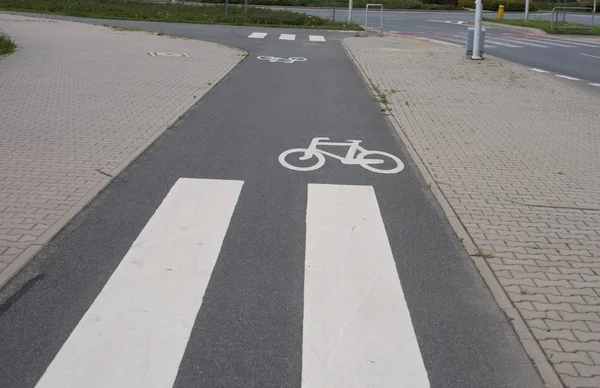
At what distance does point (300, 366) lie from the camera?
450cm

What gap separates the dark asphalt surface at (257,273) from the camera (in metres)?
4.54

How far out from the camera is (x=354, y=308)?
5.30 meters

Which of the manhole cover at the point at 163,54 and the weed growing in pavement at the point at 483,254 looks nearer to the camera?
the weed growing in pavement at the point at 483,254

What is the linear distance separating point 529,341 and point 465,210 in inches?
110

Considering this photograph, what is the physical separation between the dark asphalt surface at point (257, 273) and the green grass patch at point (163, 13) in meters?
26.1

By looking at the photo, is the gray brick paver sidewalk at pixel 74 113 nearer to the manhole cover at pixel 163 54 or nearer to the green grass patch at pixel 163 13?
the manhole cover at pixel 163 54

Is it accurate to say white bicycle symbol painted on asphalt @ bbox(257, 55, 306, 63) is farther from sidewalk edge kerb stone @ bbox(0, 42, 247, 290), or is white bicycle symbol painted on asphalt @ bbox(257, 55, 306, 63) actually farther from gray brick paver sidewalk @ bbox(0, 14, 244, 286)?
sidewalk edge kerb stone @ bbox(0, 42, 247, 290)

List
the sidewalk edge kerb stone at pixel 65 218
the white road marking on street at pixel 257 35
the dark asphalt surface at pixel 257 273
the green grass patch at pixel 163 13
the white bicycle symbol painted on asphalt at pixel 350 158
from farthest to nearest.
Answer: the green grass patch at pixel 163 13, the white road marking on street at pixel 257 35, the white bicycle symbol painted on asphalt at pixel 350 158, the sidewalk edge kerb stone at pixel 65 218, the dark asphalt surface at pixel 257 273

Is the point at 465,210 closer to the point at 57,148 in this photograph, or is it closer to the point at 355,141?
the point at 355,141

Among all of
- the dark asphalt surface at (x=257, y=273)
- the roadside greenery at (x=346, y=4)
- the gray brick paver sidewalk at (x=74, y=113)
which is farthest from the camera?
the roadside greenery at (x=346, y=4)

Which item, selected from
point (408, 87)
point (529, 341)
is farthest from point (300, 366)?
point (408, 87)

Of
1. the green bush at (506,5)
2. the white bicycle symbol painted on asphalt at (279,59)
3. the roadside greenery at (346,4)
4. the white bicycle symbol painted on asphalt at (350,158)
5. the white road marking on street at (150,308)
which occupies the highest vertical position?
the green bush at (506,5)

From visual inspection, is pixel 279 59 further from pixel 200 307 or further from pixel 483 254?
pixel 200 307

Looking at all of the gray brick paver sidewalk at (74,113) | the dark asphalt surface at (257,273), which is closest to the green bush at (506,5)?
the gray brick paver sidewalk at (74,113)
